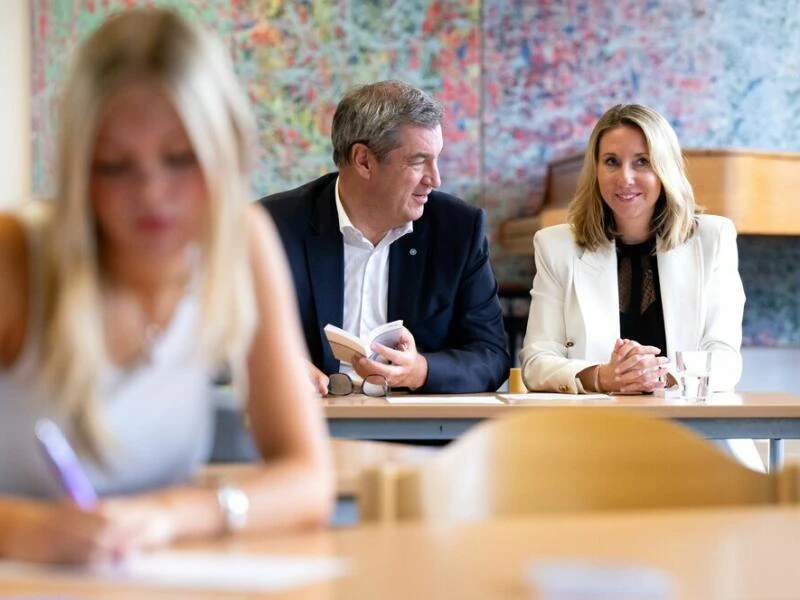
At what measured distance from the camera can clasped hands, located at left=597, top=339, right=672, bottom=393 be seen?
3.26 metres

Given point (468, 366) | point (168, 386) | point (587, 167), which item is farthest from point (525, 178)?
point (168, 386)

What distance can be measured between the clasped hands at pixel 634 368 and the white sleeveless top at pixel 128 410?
2.01m

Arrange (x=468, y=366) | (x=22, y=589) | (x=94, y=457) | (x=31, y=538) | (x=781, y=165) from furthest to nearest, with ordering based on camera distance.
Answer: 1. (x=781, y=165)
2. (x=468, y=366)
3. (x=94, y=457)
4. (x=31, y=538)
5. (x=22, y=589)

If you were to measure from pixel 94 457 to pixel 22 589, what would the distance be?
1.07 ft

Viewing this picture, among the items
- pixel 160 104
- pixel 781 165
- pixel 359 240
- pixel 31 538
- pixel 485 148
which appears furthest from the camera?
pixel 485 148

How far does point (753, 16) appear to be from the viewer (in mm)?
7258

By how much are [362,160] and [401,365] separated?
2.60 feet

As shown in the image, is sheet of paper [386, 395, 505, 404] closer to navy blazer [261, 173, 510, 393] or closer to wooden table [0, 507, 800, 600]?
navy blazer [261, 173, 510, 393]

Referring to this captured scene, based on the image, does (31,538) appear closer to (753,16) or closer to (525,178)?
(525,178)

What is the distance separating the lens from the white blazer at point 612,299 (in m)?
3.64

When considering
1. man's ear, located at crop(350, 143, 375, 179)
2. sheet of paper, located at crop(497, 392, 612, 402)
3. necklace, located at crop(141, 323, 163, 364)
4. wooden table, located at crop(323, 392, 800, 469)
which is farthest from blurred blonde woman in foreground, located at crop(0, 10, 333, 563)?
man's ear, located at crop(350, 143, 375, 179)

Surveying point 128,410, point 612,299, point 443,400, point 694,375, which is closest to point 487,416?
point 443,400

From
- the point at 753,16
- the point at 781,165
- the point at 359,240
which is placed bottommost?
the point at 359,240

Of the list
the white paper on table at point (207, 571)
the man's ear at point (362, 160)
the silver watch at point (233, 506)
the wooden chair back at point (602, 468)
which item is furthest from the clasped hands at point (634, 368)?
the white paper on table at point (207, 571)
